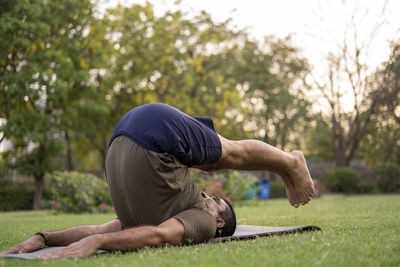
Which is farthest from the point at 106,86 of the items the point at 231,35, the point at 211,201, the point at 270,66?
the point at 211,201

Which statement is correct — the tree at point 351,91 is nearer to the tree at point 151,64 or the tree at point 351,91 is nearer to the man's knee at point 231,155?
the tree at point 151,64

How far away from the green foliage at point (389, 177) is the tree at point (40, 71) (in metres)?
15.1

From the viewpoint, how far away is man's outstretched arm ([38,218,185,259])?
2836mm

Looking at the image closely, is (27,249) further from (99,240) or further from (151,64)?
(151,64)

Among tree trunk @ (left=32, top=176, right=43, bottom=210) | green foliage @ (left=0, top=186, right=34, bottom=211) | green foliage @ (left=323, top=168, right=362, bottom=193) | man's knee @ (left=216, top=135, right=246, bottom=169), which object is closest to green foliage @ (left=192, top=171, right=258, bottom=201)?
man's knee @ (left=216, top=135, right=246, bottom=169)

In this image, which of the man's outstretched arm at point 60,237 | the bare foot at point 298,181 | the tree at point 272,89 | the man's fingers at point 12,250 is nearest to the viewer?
the man's fingers at point 12,250

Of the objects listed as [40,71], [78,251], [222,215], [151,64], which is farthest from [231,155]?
[151,64]

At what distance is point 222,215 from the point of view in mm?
3982

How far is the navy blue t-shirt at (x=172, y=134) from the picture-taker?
11.3 feet

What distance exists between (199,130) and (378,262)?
178 centimetres

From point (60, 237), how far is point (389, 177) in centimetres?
2182

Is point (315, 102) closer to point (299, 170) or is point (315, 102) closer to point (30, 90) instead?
point (30, 90)

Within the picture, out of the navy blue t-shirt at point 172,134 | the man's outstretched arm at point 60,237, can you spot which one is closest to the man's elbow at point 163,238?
the navy blue t-shirt at point 172,134

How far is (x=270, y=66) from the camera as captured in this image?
32.1m
